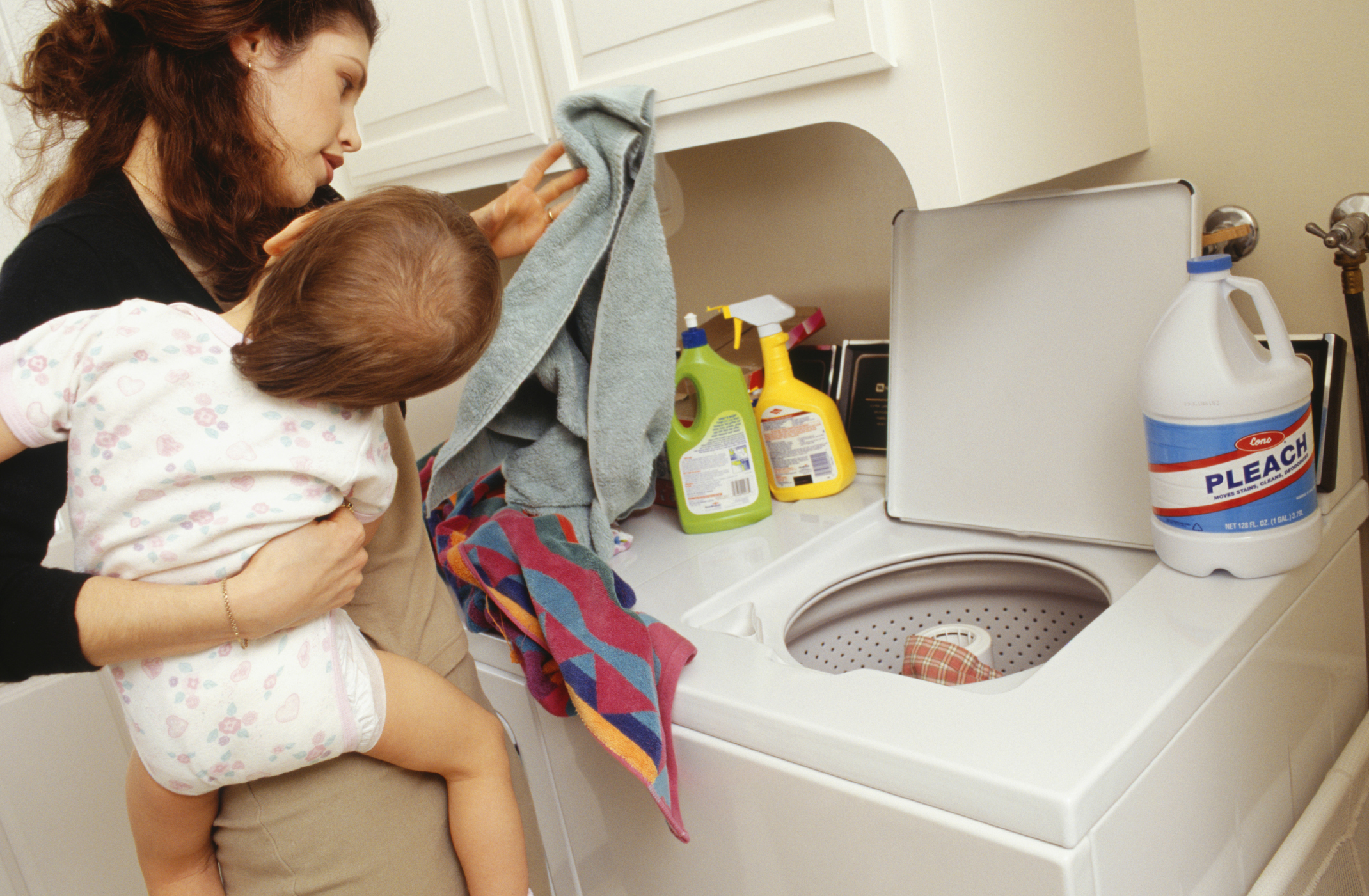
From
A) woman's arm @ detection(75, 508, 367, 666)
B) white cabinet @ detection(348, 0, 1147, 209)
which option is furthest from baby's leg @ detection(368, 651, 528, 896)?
white cabinet @ detection(348, 0, 1147, 209)

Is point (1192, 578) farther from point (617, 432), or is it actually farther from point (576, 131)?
point (576, 131)

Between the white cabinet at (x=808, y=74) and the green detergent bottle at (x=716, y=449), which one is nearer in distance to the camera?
the white cabinet at (x=808, y=74)

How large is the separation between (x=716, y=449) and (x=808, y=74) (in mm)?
617

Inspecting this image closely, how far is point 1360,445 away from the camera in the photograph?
4.10ft

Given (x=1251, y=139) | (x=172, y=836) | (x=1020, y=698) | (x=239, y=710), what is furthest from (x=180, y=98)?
(x=1251, y=139)

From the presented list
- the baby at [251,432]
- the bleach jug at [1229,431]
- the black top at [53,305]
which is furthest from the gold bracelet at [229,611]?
the bleach jug at [1229,431]

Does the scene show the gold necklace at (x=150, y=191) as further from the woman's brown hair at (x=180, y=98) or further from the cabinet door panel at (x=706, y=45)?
the cabinet door panel at (x=706, y=45)

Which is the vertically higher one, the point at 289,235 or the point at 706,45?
the point at 706,45

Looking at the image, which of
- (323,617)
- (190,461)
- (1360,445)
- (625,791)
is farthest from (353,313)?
(1360,445)

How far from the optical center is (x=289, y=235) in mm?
976

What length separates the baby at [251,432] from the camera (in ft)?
2.77

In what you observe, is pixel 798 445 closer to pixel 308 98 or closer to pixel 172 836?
pixel 308 98

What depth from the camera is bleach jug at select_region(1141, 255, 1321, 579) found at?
3.33 feet

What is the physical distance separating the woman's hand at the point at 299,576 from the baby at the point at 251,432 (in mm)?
14
